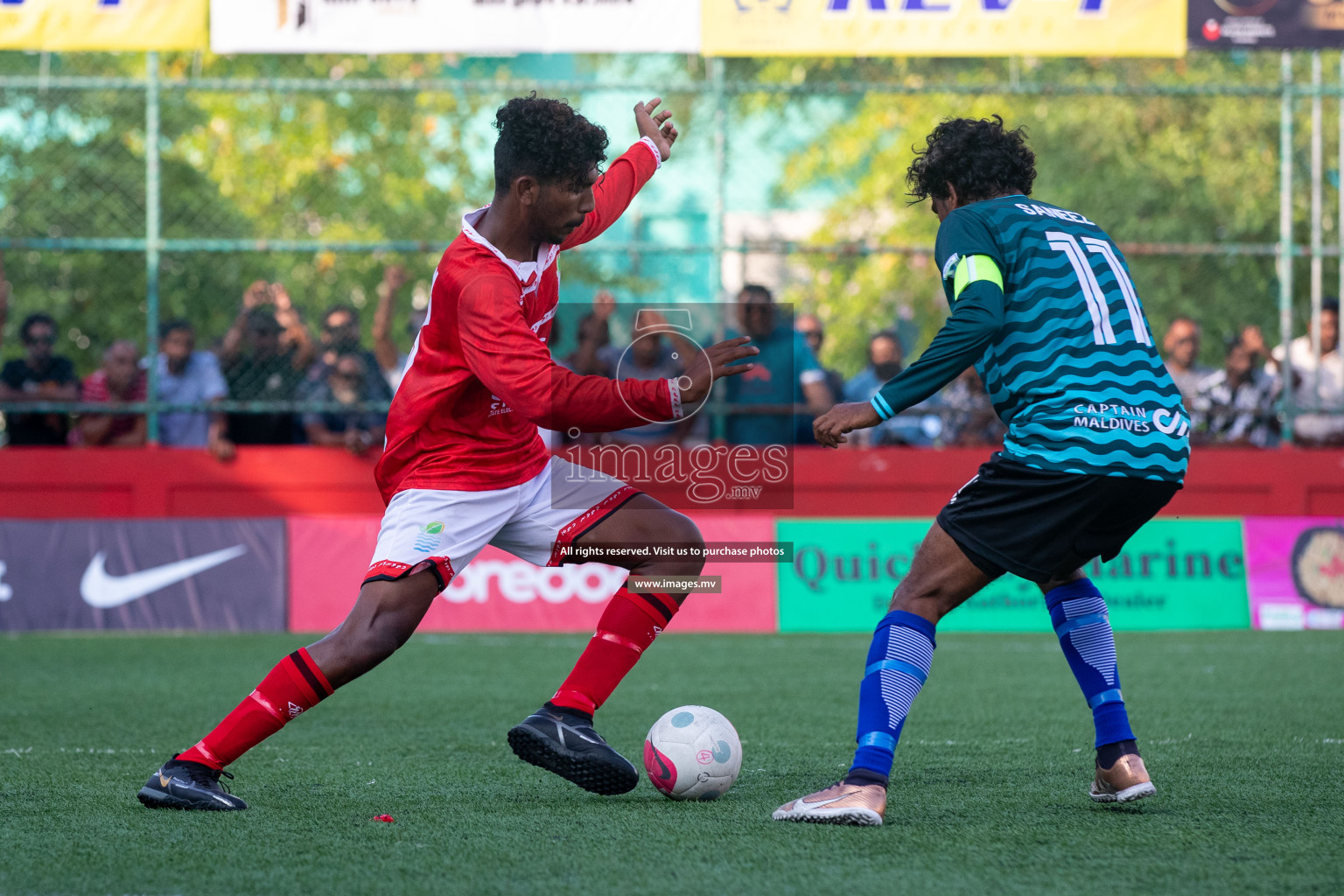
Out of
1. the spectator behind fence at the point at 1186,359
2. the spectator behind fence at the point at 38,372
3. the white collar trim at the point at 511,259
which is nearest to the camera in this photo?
the white collar trim at the point at 511,259

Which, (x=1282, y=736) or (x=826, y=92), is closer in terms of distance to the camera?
(x=1282, y=736)

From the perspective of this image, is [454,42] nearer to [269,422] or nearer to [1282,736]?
[269,422]

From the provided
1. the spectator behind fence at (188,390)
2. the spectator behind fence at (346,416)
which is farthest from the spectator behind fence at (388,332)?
the spectator behind fence at (188,390)

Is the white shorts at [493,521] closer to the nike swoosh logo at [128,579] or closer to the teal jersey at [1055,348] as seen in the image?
the teal jersey at [1055,348]

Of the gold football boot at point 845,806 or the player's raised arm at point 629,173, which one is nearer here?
the gold football boot at point 845,806

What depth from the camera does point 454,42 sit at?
35.7 ft

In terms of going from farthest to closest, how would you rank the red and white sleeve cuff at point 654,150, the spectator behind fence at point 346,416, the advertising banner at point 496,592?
1. the spectator behind fence at point 346,416
2. the advertising banner at point 496,592
3. the red and white sleeve cuff at point 654,150

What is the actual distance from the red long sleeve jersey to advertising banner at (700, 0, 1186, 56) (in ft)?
21.2

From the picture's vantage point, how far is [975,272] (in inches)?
157

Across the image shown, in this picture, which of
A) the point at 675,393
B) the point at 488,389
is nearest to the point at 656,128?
the point at 488,389

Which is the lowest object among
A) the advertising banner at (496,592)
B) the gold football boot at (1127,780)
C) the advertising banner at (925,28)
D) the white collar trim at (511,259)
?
the advertising banner at (496,592)

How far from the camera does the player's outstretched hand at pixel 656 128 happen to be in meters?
5.43

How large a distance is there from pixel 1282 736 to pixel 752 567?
549cm

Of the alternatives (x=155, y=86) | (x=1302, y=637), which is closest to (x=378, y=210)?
(x=155, y=86)
